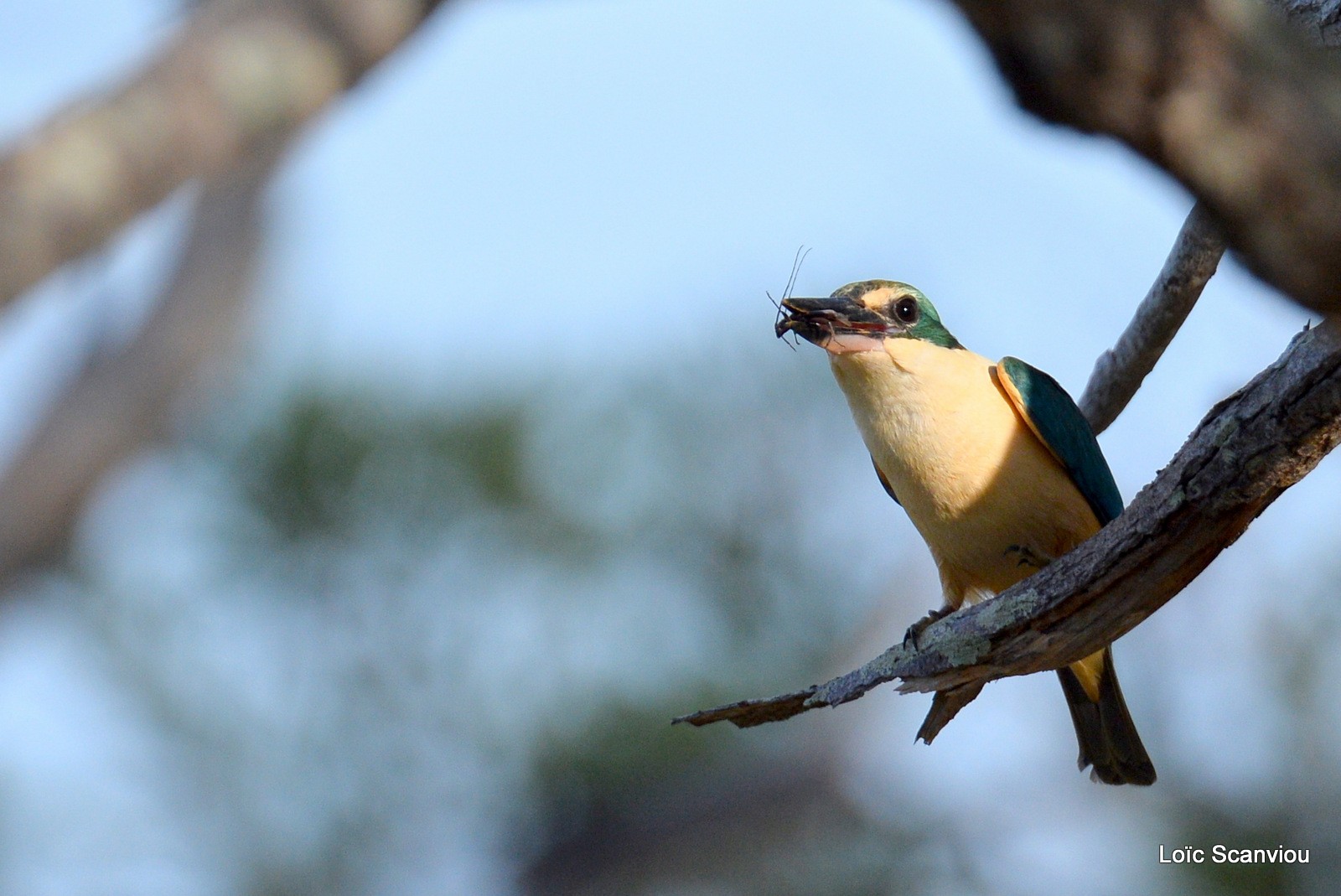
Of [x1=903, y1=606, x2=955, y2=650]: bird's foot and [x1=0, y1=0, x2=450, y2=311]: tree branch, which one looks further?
[x1=903, y1=606, x2=955, y2=650]: bird's foot

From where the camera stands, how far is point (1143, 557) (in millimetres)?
3939

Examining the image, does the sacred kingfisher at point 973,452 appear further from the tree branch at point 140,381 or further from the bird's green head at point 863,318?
the tree branch at point 140,381

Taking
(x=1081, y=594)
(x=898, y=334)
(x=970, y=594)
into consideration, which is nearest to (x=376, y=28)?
(x=1081, y=594)

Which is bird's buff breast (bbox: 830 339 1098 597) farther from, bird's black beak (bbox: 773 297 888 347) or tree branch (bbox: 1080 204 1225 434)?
tree branch (bbox: 1080 204 1225 434)

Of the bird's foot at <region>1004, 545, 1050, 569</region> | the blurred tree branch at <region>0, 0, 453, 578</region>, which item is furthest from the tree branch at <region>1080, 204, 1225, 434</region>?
the blurred tree branch at <region>0, 0, 453, 578</region>

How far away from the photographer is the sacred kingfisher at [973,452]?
5398 millimetres

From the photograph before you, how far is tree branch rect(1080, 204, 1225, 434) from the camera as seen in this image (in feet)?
15.6

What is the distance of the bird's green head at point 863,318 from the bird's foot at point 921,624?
1185 millimetres

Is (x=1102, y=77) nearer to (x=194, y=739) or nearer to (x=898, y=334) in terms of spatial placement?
(x=898, y=334)

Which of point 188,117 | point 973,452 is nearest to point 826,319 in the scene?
point 973,452

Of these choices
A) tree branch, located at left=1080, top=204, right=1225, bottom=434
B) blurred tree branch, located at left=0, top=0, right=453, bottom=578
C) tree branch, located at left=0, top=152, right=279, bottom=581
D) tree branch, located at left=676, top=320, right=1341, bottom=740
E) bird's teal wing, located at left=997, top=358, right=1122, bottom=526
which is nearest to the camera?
blurred tree branch, located at left=0, top=0, right=453, bottom=578

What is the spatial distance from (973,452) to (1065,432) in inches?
18.0

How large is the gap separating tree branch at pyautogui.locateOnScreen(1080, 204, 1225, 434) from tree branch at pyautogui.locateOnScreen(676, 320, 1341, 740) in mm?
1052

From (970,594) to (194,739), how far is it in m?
12.2
